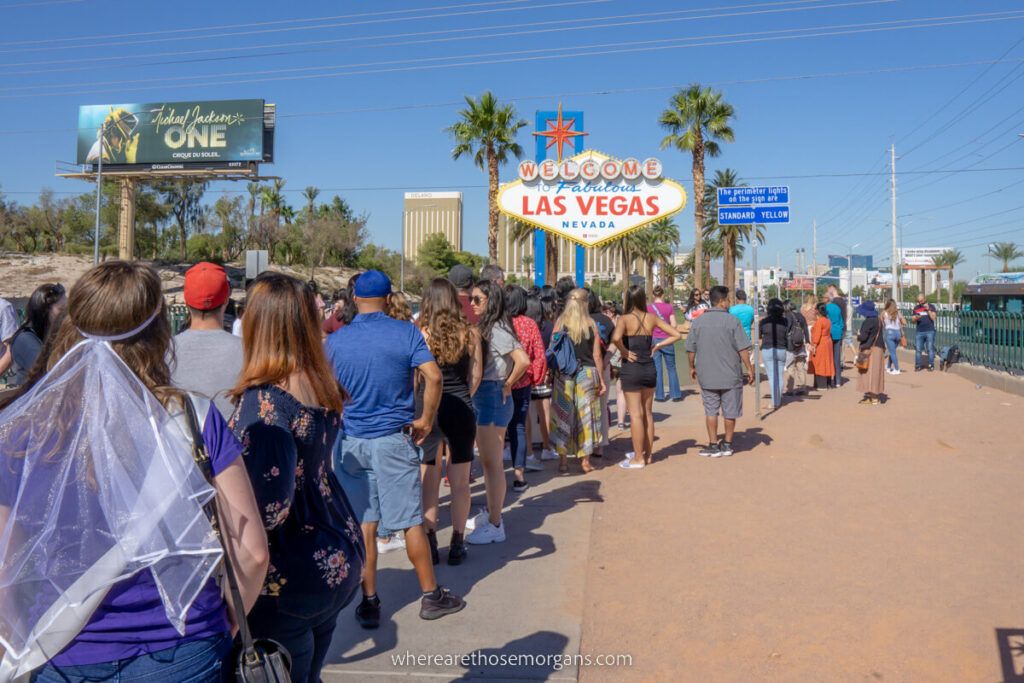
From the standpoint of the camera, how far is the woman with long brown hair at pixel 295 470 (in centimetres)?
246

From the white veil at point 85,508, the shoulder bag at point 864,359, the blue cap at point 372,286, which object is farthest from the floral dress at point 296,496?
the shoulder bag at point 864,359

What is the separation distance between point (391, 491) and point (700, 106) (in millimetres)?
34763

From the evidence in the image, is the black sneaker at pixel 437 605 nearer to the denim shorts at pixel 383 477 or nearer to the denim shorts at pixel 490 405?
the denim shorts at pixel 383 477

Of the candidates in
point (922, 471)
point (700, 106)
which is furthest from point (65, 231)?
point (922, 471)

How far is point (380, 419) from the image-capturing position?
4.48 m

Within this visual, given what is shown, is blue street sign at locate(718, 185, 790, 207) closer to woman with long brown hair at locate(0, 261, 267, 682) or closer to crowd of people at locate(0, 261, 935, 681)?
crowd of people at locate(0, 261, 935, 681)

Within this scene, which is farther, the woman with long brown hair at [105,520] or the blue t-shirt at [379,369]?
the blue t-shirt at [379,369]

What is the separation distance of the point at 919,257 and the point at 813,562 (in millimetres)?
104203

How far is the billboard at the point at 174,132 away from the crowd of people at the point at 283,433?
36752 millimetres

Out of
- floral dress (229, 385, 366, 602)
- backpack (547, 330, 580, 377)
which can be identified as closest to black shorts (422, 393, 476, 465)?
floral dress (229, 385, 366, 602)

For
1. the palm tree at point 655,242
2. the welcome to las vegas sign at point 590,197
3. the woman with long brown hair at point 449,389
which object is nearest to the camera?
the woman with long brown hair at point 449,389

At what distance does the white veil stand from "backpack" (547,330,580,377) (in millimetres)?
6580

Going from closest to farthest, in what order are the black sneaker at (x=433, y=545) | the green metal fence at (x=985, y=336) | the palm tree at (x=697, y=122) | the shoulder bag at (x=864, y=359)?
the black sneaker at (x=433, y=545)
the shoulder bag at (x=864, y=359)
the green metal fence at (x=985, y=336)
the palm tree at (x=697, y=122)

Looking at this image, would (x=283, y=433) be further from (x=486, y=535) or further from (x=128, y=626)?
(x=486, y=535)
